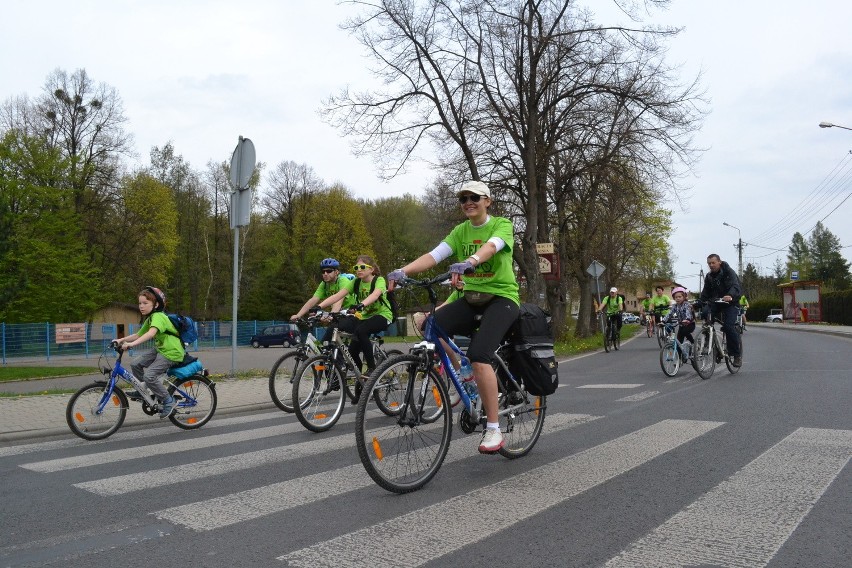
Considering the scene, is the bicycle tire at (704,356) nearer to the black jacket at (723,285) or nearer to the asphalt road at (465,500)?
the black jacket at (723,285)

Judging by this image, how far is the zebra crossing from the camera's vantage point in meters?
3.46

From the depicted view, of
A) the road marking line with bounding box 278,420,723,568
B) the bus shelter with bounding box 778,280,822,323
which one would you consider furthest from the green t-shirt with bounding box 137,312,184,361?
the bus shelter with bounding box 778,280,822,323

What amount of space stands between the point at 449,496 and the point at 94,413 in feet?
15.2

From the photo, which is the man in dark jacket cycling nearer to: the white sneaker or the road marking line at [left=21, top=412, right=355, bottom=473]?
the road marking line at [left=21, top=412, right=355, bottom=473]

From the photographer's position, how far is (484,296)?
5.02 meters

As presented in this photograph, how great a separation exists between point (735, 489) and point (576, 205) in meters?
26.8

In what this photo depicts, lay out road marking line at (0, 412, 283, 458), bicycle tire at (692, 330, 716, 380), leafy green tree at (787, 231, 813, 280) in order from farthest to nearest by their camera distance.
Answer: leafy green tree at (787, 231, 813, 280) → bicycle tire at (692, 330, 716, 380) → road marking line at (0, 412, 283, 458)

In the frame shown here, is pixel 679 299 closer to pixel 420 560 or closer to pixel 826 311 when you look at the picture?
pixel 420 560

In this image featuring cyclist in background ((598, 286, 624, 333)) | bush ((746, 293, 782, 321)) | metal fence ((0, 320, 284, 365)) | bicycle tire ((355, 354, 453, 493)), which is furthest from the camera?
bush ((746, 293, 782, 321))

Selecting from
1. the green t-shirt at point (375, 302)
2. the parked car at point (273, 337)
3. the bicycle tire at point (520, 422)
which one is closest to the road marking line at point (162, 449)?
the green t-shirt at point (375, 302)

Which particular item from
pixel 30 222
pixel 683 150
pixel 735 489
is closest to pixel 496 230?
pixel 735 489

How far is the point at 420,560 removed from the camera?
10.9 feet

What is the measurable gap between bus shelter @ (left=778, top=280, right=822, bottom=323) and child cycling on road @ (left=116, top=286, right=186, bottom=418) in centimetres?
5071

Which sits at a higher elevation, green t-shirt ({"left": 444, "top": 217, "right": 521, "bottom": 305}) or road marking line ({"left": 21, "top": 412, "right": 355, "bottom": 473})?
green t-shirt ({"left": 444, "top": 217, "right": 521, "bottom": 305})
